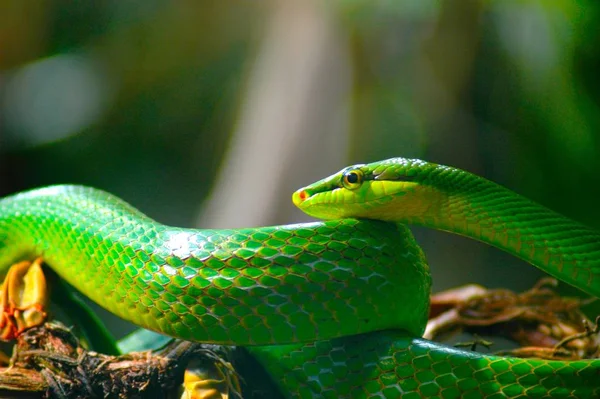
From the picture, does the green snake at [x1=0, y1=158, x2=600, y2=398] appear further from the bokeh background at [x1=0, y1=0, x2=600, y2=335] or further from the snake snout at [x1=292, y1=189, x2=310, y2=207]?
the bokeh background at [x1=0, y1=0, x2=600, y2=335]

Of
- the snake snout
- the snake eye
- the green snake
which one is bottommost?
the green snake

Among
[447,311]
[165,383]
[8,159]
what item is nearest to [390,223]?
[165,383]

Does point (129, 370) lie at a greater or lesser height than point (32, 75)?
lesser

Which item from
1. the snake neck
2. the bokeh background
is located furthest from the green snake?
the bokeh background

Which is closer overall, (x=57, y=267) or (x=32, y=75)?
(x=57, y=267)

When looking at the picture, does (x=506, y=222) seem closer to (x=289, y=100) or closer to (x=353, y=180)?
(x=353, y=180)

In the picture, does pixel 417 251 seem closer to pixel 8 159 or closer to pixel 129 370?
pixel 129 370

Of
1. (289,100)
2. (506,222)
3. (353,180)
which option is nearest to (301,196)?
(353,180)
